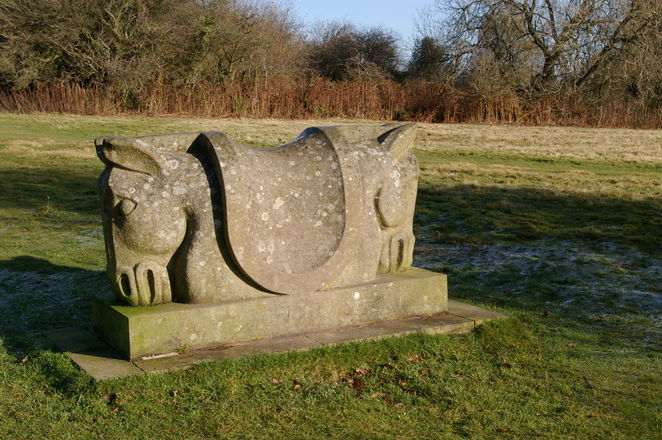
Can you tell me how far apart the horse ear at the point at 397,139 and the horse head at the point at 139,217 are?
1.69m

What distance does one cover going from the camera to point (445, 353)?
529 centimetres

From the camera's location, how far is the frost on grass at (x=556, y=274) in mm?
6920

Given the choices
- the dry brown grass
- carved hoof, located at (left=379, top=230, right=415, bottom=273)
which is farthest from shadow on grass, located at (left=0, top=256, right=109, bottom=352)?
the dry brown grass

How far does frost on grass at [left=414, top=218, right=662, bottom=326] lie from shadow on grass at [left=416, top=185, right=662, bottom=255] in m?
0.35

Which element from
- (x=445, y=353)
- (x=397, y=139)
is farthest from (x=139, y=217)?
(x=445, y=353)

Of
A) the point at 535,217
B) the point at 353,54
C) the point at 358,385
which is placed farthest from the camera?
the point at 353,54

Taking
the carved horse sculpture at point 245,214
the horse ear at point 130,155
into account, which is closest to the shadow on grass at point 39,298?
the carved horse sculpture at point 245,214

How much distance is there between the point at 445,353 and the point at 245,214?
1.69 metres

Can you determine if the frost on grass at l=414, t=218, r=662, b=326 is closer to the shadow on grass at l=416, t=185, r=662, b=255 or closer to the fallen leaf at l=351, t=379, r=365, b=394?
the shadow on grass at l=416, t=185, r=662, b=255

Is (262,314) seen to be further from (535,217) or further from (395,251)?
(535,217)

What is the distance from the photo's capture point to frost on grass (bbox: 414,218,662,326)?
6.92 metres

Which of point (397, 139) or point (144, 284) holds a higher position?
point (397, 139)

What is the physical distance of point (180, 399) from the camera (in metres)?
4.38

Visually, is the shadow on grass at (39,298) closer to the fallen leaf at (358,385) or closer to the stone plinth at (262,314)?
the stone plinth at (262,314)
